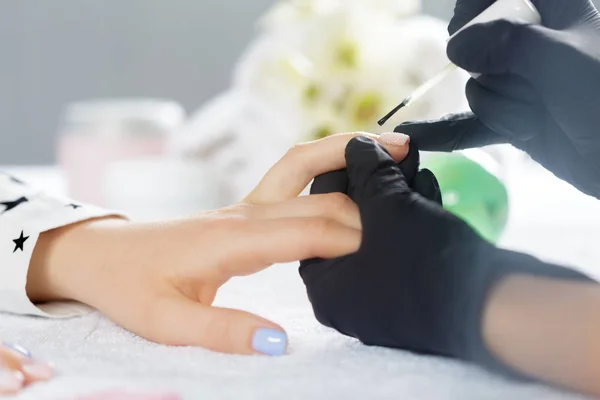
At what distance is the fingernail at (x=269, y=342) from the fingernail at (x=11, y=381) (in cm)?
14

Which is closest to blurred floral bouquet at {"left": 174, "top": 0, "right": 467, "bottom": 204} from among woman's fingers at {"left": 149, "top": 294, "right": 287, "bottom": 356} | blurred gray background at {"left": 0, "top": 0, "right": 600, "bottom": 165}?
woman's fingers at {"left": 149, "top": 294, "right": 287, "bottom": 356}

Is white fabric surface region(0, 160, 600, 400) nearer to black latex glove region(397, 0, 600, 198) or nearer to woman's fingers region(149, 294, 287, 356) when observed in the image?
woman's fingers region(149, 294, 287, 356)

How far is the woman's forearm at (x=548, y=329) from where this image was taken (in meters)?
0.41

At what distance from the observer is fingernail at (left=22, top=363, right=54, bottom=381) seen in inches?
17.4

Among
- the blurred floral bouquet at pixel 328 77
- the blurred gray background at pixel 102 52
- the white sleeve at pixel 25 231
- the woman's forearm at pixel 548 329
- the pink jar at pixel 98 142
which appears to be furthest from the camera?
the blurred gray background at pixel 102 52

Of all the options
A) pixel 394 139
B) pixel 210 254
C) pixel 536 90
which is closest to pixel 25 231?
pixel 210 254

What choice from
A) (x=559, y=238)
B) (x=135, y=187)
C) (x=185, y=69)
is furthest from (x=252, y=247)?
(x=185, y=69)

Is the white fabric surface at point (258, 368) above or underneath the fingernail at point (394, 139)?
underneath

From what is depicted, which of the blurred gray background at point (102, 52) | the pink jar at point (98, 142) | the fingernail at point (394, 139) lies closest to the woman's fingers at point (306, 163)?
the fingernail at point (394, 139)

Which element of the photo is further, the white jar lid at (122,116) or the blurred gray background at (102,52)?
the blurred gray background at (102,52)

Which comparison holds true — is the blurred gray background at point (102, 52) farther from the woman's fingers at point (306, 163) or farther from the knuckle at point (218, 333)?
the knuckle at point (218, 333)

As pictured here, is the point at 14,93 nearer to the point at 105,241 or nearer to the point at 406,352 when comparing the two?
the point at 105,241

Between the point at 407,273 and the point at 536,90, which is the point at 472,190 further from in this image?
the point at 407,273

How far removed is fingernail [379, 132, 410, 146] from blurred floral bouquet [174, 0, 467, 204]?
0.55 m
